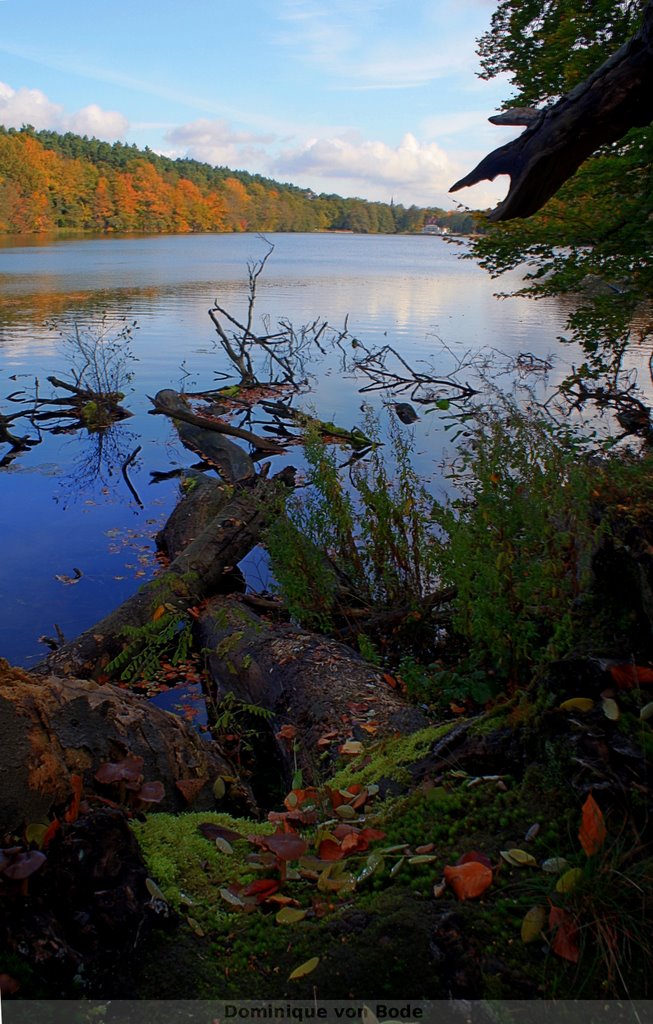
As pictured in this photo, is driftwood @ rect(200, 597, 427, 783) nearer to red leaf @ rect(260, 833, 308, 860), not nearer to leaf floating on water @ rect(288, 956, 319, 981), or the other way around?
red leaf @ rect(260, 833, 308, 860)

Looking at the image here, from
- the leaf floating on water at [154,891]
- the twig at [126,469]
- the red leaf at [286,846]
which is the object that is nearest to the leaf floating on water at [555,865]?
the red leaf at [286,846]

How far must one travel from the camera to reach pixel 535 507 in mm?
5137

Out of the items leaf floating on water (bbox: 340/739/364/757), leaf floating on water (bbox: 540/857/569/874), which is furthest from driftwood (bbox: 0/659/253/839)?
leaf floating on water (bbox: 540/857/569/874)

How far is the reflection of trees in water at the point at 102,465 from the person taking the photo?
40.9ft

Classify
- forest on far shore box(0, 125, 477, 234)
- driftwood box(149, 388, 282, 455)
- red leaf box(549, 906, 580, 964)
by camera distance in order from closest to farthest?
red leaf box(549, 906, 580, 964), driftwood box(149, 388, 282, 455), forest on far shore box(0, 125, 477, 234)

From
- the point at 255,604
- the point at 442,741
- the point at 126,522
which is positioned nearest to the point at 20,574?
the point at 126,522

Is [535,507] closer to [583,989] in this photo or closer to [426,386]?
[583,989]

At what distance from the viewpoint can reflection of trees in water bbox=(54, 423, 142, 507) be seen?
12477 mm

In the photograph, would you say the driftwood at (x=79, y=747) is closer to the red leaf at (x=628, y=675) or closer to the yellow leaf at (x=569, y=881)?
the yellow leaf at (x=569, y=881)

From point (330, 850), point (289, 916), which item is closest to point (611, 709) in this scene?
point (330, 850)

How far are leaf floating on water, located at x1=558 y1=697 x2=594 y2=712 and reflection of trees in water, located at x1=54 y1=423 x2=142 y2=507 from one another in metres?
10.2

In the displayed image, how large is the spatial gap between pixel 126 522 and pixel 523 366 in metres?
11.3

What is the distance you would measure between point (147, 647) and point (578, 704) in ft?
15.0

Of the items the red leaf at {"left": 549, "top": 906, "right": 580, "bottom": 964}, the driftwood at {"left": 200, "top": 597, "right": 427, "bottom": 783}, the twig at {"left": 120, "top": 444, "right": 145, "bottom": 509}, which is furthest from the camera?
the twig at {"left": 120, "top": 444, "right": 145, "bottom": 509}
